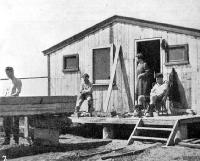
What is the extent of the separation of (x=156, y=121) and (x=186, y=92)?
2.20 meters

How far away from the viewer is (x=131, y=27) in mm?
12484

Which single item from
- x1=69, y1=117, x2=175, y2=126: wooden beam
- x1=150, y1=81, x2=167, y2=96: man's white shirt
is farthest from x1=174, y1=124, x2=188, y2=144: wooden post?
x1=150, y1=81, x2=167, y2=96: man's white shirt

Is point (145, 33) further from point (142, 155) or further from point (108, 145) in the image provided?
point (142, 155)

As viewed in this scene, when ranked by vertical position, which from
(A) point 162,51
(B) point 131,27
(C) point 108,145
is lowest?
(C) point 108,145

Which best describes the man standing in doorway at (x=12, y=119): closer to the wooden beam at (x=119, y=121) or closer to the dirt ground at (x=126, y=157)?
the dirt ground at (x=126, y=157)

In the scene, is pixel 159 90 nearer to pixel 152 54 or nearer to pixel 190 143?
pixel 190 143

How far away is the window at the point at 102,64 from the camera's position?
1295 centimetres

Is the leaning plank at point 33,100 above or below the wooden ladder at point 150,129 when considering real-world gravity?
above

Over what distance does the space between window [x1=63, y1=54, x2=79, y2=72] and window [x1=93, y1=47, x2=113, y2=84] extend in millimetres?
789

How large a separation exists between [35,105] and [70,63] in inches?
228

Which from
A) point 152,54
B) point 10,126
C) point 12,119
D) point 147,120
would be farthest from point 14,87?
point 152,54

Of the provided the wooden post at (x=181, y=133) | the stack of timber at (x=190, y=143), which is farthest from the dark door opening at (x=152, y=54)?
the stack of timber at (x=190, y=143)

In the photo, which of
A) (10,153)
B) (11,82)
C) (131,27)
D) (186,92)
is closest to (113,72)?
(131,27)

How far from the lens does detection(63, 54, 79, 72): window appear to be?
44.9 feet
